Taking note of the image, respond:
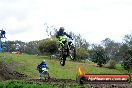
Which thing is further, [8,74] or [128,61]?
[128,61]

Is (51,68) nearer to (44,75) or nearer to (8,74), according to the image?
(8,74)

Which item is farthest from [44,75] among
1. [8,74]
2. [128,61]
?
[128,61]

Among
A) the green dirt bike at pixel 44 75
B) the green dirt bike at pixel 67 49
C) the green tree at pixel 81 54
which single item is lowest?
the green dirt bike at pixel 44 75

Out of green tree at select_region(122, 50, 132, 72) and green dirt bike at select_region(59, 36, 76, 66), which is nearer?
green dirt bike at select_region(59, 36, 76, 66)

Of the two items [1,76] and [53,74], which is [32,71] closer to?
[53,74]

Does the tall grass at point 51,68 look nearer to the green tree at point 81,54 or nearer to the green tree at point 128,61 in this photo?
the green tree at point 128,61

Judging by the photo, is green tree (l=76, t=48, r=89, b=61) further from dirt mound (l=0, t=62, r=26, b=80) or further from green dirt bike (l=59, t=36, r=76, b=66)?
green dirt bike (l=59, t=36, r=76, b=66)

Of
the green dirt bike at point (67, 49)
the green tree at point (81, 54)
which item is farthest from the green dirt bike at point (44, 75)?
the green tree at point (81, 54)

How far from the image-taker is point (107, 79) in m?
22.7

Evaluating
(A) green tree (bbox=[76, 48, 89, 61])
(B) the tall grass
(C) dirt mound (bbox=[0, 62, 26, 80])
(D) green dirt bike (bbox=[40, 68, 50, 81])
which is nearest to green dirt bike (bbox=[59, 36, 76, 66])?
(D) green dirt bike (bbox=[40, 68, 50, 81])

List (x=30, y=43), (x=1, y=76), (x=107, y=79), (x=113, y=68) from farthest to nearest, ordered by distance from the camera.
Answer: (x=30, y=43), (x=113, y=68), (x=1, y=76), (x=107, y=79)

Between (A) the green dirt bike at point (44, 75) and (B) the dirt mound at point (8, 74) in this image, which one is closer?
(A) the green dirt bike at point (44, 75)

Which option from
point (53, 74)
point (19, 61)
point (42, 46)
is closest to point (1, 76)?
point (53, 74)

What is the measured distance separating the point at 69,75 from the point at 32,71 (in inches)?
170
